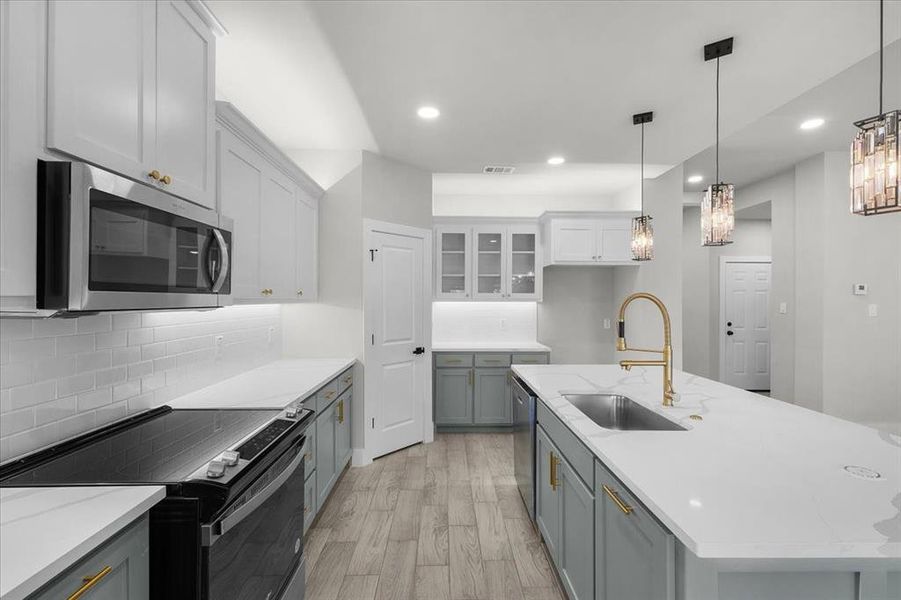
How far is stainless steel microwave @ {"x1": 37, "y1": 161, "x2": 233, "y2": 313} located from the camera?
1034 mm

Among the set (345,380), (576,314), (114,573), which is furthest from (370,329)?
(576,314)

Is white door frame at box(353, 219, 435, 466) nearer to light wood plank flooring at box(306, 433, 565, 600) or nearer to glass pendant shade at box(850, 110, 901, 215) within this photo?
light wood plank flooring at box(306, 433, 565, 600)

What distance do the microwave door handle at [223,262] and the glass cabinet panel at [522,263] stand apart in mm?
3562

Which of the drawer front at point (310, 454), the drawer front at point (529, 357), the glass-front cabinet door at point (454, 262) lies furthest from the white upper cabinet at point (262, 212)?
the drawer front at point (529, 357)

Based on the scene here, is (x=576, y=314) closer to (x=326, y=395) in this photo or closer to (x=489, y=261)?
(x=489, y=261)

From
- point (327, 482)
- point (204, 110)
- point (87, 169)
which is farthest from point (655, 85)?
point (327, 482)

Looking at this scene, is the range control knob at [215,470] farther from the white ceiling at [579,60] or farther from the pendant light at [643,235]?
the pendant light at [643,235]

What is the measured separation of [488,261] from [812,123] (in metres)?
3.15

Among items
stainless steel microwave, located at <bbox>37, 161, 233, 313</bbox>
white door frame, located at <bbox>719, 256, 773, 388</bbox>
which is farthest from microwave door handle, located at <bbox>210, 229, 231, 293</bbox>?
white door frame, located at <bbox>719, 256, 773, 388</bbox>

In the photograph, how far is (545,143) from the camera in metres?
3.41

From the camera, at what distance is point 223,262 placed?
1.75 metres

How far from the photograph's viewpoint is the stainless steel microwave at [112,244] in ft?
3.39

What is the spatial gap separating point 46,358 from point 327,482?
1760 millimetres

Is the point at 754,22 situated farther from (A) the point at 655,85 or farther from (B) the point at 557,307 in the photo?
(B) the point at 557,307
